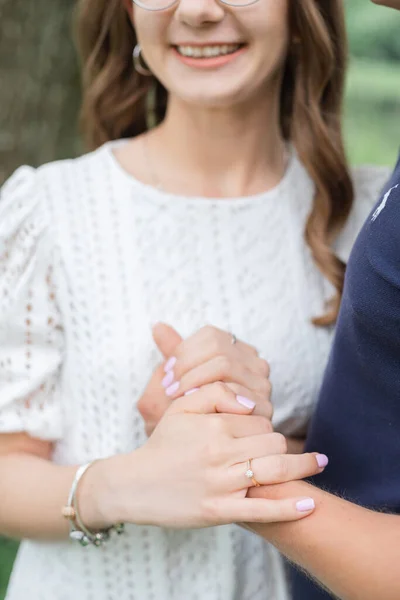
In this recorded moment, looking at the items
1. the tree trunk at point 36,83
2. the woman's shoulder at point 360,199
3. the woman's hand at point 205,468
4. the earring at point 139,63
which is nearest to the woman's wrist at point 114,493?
the woman's hand at point 205,468

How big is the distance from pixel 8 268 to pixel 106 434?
0.35 metres

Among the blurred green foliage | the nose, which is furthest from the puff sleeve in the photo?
the blurred green foliage

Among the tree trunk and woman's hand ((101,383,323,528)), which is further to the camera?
the tree trunk

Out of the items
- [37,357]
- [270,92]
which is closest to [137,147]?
[270,92]

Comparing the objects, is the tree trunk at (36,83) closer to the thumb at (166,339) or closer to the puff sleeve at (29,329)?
the puff sleeve at (29,329)

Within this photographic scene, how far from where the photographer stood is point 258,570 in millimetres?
1442

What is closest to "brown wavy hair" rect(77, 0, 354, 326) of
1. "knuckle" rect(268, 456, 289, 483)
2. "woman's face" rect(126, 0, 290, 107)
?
"woman's face" rect(126, 0, 290, 107)

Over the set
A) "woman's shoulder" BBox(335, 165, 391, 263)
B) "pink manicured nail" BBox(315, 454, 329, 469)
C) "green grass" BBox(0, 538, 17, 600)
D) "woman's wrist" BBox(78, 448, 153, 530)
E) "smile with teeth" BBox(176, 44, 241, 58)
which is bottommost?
"green grass" BBox(0, 538, 17, 600)

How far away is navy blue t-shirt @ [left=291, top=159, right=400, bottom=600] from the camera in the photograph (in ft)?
3.22

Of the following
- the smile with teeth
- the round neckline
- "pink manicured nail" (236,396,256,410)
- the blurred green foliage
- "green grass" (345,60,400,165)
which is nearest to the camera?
"pink manicured nail" (236,396,256,410)

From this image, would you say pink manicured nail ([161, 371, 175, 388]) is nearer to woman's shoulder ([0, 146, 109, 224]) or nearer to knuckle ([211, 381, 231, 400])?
knuckle ([211, 381, 231, 400])

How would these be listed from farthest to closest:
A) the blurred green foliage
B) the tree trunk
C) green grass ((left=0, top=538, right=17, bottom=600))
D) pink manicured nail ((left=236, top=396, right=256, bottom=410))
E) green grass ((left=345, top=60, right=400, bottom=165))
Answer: green grass ((left=345, top=60, right=400, bottom=165)), the blurred green foliage, the tree trunk, green grass ((left=0, top=538, right=17, bottom=600)), pink manicured nail ((left=236, top=396, right=256, bottom=410))

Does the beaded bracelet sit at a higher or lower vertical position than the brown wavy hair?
lower

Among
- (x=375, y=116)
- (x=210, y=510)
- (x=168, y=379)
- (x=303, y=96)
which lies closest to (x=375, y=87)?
(x=375, y=116)
